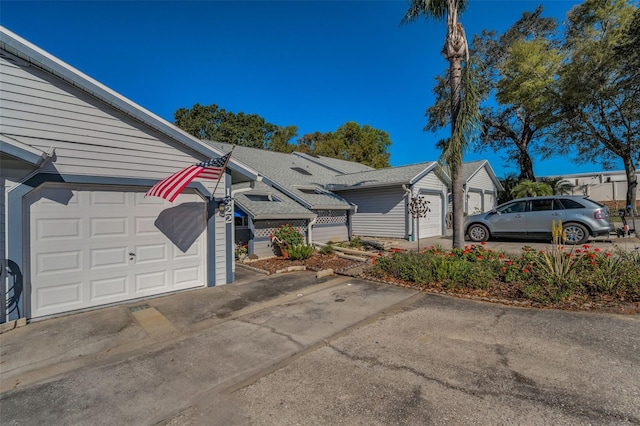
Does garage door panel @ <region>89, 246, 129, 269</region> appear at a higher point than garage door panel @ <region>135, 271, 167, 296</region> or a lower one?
higher

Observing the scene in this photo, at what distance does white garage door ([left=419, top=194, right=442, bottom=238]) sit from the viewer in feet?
47.5

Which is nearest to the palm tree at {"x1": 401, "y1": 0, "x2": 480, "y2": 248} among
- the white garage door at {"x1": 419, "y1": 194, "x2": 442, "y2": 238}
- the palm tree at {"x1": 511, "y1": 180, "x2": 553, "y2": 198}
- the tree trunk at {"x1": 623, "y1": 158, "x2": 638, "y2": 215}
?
the white garage door at {"x1": 419, "y1": 194, "x2": 442, "y2": 238}

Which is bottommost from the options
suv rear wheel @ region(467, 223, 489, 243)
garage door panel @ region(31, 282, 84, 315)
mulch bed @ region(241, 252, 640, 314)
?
mulch bed @ region(241, 252, 640, 314)

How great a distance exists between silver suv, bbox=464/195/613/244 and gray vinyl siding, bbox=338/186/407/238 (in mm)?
2858

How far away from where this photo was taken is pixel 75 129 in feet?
17.4

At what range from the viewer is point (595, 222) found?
963 cm

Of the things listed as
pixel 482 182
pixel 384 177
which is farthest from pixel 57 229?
pixel 482 182

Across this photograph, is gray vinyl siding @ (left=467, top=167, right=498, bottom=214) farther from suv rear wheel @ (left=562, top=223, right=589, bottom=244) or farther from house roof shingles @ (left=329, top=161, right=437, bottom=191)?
suv rear wheel @ (left=562, top=223, right=589, bottom=244)

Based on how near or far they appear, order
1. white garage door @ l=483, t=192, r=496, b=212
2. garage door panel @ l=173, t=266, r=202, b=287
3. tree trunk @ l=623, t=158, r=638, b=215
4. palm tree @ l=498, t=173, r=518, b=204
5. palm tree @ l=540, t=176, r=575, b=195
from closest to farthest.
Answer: garage door panel @ l=173, t=266, r=202, b=287 → tree trunk @ l=623, t=158, r=638, b=215 → white garage door @ l=483, t=192, r=496, b=212 → palm tree @ l=540, t=176, r=575, b=195 → palm tree @ l=498, t=173, r=518, b=204

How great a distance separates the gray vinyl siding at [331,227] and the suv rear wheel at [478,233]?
514cm

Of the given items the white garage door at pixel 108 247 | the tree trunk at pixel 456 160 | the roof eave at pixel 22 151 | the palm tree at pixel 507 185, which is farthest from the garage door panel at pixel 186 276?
the palm tree at pixel 507 185

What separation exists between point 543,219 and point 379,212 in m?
6.45

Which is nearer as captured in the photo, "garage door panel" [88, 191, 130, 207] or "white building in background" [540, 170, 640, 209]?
"garage door panel" [88, 191, 130, 207]

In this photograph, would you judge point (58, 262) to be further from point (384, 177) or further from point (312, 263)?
point (384, 177)
